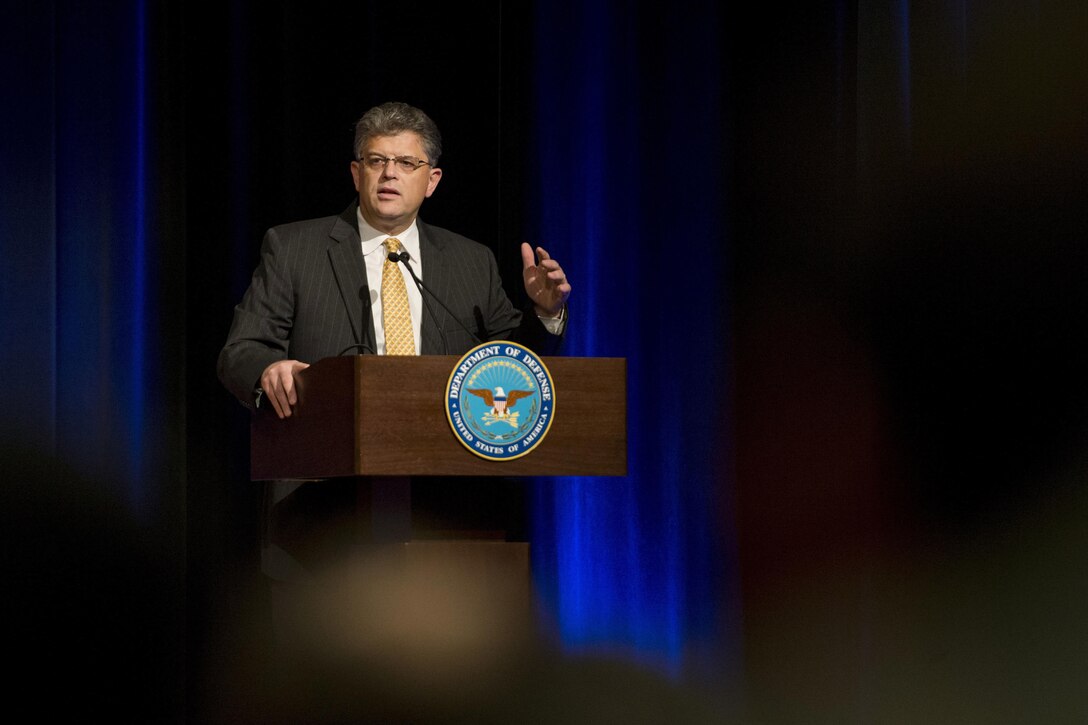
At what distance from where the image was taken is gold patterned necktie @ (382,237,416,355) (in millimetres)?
2680

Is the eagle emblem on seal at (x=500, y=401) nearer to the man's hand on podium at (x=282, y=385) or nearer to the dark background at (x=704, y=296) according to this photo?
the man's hand on podium at (x=282, y=385)

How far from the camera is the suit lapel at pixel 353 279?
8.87 ft

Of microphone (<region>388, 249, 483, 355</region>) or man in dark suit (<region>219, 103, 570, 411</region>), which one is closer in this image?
microphone (<region>388, 249, 483, 355</region>)

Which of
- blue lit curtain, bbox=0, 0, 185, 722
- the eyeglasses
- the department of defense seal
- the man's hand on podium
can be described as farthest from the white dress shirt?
blue lit curtain, bbox=0, 0, 185, 722

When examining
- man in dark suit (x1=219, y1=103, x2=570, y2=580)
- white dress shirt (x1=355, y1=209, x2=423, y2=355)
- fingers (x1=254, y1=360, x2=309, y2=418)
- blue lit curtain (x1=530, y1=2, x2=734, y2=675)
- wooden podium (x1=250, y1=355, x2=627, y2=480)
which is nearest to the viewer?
wooden podium (x1=250, y1=355, x2=627, y2=480)

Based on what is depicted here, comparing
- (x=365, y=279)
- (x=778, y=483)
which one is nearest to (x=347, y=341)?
(x=365, y=279)

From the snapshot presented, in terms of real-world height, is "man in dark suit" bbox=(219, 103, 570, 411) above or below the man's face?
below

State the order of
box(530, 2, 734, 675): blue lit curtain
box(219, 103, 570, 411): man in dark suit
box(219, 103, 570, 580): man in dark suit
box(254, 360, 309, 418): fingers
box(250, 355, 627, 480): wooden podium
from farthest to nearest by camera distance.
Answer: box(530, 2, 734, 675): blue lit curtain → box(219, 103, 570, 411): man in dark suit → box(219, 103, 570, 580): man in dark suit → box(254, 360, 309, 418): fingers → box(250, 355, 627, 480): wooden podium

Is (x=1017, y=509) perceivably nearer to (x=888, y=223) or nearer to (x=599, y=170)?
(x=888, y=223)

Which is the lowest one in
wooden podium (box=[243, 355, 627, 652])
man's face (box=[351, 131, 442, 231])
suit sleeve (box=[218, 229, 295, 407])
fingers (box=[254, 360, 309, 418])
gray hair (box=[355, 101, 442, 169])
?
wooden podium (box=[243, 355, 627, 652])

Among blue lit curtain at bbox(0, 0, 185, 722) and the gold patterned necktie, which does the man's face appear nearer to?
the gold patterned necktie

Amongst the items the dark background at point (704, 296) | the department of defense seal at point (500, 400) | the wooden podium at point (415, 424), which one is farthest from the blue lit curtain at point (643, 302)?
the department of defense seal at point (500, 400)

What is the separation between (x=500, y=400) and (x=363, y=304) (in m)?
0.61

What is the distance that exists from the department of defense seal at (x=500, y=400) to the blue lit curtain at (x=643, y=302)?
1258mm
